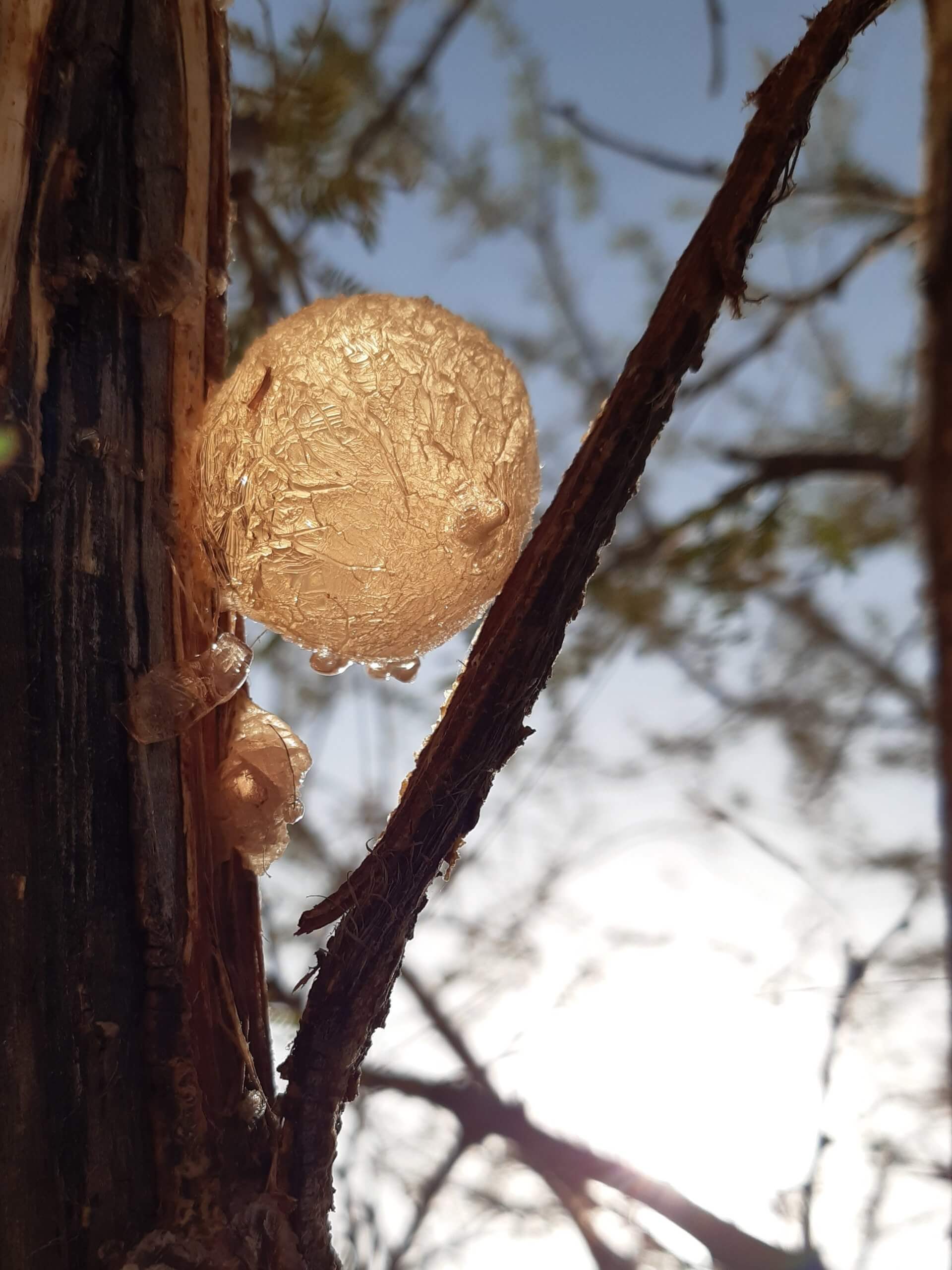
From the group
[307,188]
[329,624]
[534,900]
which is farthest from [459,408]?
[534,900]

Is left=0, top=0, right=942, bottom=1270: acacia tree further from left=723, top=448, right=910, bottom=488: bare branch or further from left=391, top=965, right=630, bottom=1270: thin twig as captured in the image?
left=723, top=448, right=910, bottom=488: bare branch

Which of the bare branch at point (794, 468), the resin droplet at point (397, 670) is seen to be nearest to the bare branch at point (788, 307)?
the bare branch at point (794, 468)

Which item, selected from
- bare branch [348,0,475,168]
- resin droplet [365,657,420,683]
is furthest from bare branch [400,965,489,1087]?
bare branch [348,0,475,168]

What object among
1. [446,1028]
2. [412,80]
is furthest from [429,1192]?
[412,80]

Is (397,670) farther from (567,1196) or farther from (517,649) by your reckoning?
(567,1196)

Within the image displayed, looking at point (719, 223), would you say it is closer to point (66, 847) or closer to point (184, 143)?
point (184, 143)

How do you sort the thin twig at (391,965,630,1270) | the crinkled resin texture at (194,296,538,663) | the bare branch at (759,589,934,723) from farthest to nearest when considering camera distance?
the bare branch at (759,589,934,723) < the thin twig at (391,965,630,1270) < the crinkled resin texture at (194,296,538,663)
